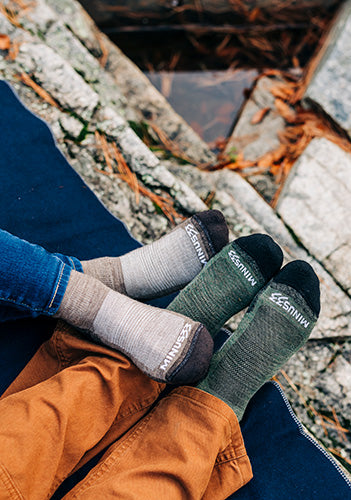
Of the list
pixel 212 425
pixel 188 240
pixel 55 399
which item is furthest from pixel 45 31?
pixel 212 425

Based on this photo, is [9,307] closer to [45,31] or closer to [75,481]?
[75,481]

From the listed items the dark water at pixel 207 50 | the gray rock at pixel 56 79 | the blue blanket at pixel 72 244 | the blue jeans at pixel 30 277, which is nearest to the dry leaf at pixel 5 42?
the gray rock at pixel 56 79

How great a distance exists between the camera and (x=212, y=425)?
0.92m

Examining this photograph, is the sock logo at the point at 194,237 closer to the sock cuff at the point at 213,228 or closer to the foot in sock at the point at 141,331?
the sock cuff at the point at 213,228

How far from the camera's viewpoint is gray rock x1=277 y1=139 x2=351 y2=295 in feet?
4.73

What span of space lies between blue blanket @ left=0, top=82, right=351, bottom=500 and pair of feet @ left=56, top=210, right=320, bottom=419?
103 millimetres

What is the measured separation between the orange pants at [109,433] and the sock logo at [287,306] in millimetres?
297

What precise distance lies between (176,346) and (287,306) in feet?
1.04

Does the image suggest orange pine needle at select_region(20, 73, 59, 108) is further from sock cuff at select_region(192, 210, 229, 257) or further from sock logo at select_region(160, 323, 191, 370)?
sock logo at select_region(160, 323, 191, 370)

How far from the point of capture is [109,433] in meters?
0.98

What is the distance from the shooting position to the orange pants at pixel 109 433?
0.82 m

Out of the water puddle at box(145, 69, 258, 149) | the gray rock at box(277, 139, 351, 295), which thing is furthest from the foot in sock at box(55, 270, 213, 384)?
the water puddle at box(145, 69, 258, 149)

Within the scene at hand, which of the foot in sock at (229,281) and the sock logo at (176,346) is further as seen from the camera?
the foot in sock at (229,281)

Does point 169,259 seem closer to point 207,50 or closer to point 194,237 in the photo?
point 194,237
